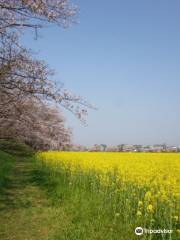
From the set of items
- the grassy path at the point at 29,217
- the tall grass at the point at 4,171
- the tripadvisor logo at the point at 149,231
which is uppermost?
the tall grass at the point at 4,171

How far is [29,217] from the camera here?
10.7m

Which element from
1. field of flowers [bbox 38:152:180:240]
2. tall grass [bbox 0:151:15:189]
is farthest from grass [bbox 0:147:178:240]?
tall grass [bbox 0:151:15:189]

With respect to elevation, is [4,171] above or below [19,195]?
above

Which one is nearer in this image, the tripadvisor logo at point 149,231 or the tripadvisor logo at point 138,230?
the tripadvisor logo at point 149,231

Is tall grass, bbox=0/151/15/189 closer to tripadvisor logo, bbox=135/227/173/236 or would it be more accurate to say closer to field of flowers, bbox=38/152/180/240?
field of flowers, bbox=38/152/180/240

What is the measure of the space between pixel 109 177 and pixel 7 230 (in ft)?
17.7

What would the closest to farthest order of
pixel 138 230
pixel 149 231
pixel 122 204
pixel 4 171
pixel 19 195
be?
pixel 149 231
pixel 138 230
pixel 122 204
pixel 19 195
pixel 4 171

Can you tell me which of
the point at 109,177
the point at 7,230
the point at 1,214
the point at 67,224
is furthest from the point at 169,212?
the point at 109,177

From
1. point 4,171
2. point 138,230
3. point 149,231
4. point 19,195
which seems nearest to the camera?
point 149,231

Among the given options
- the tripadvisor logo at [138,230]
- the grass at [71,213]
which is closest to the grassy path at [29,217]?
the grass at [71,213]

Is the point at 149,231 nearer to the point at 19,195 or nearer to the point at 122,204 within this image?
the point at 122,204

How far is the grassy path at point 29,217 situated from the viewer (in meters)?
8.98

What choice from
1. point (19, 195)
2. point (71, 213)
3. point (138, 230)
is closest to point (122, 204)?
point (71, 213)

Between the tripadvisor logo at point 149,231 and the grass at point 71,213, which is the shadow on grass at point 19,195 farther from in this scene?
the tripadvisor logo at point 149,231
